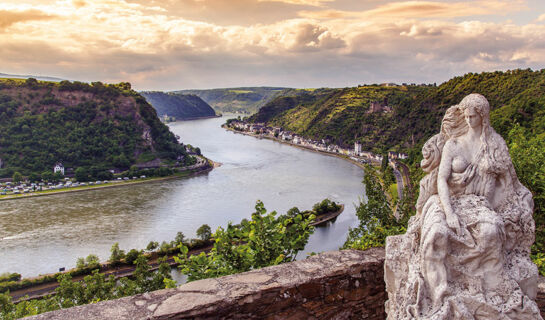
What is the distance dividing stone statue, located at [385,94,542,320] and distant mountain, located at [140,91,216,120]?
118827 mm

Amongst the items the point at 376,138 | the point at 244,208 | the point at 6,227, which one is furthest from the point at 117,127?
the point at 376,138

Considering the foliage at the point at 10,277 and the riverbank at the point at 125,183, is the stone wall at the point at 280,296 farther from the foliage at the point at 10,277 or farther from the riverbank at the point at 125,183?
the riverbank at the point at 125,183

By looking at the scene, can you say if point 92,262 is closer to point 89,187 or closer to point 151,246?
point 151,246

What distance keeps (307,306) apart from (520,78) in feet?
124

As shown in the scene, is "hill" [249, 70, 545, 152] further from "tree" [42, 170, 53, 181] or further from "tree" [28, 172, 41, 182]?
"tree" [28, 172, 41, 182]

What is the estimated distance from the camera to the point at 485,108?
2188 millimetres

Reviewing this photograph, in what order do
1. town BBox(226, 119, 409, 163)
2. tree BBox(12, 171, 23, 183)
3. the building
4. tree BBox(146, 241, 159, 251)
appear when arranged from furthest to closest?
the building → town BBox(226, 119, 409, 163) → tree BBox(12, 171, 23, 183) → tree BBox(146, 241, 159, 251)

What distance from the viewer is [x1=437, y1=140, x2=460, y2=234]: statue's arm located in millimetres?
1971

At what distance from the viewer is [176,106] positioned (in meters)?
122

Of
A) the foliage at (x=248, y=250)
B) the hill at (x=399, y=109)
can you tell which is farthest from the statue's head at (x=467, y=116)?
the hill at (x=399, y=109)

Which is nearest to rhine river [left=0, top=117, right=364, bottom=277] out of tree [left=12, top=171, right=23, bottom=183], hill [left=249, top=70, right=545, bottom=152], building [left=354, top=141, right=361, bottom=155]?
tree [left=12, top=171, right=23, bottom=183]

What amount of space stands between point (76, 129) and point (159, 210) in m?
28.4

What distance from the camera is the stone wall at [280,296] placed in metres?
2.03

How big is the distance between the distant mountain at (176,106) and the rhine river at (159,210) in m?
79.8
